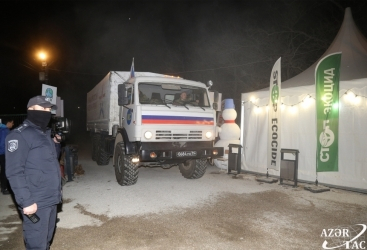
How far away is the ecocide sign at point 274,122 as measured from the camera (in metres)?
7.70

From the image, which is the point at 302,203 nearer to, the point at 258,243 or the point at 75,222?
the point at 258,243

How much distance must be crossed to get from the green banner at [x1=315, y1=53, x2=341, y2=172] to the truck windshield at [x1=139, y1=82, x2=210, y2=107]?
290 centimetres

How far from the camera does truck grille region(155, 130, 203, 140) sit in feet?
21.9

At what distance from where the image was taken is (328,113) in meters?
6.85

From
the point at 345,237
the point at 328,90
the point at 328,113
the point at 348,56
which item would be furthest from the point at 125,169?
the point at 348,56

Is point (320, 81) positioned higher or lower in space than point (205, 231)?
higher

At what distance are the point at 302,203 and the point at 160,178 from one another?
13.8 feet

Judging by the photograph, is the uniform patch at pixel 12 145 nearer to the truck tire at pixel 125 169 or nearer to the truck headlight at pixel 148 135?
the truck headlight at pixel 148 135

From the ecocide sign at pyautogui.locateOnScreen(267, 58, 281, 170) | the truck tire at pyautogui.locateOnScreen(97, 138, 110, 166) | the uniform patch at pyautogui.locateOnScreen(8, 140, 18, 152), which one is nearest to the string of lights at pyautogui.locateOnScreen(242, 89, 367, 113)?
the ecocide sign at pyautogui.locateOnScreen(267, 58, 281, 170)

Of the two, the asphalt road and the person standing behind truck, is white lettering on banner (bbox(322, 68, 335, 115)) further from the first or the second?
the person standing behind truck

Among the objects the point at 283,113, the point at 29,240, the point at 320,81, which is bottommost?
the point at 29,240

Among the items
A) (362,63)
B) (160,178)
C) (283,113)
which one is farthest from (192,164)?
(362,63)

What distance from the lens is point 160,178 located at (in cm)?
847

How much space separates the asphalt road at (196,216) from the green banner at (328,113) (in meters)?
0.87
